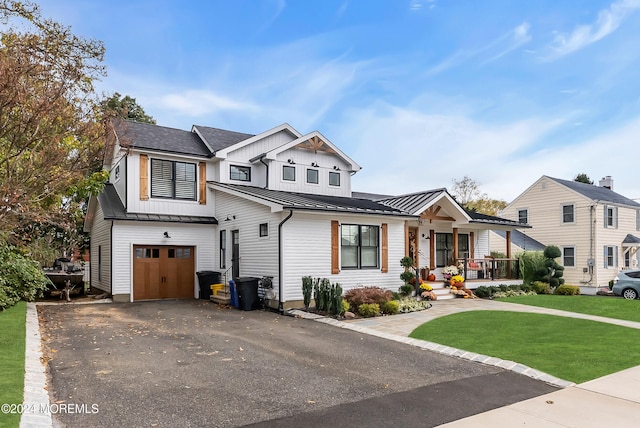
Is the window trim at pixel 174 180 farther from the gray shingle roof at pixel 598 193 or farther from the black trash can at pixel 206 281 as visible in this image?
the gray shingle roof at pixel 598 193

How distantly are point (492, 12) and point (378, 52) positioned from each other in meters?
4.58

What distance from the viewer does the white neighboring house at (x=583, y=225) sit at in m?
26.8

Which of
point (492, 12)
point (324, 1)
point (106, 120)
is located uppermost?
point (324, 1)

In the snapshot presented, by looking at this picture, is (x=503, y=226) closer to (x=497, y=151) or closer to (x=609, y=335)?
(x=497, y=151)

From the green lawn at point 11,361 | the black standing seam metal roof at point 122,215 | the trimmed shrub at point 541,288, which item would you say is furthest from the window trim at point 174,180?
the trimmed shrub at point 541,288

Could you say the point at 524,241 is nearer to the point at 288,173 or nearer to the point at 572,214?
the point at 572,214

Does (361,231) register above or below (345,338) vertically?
above

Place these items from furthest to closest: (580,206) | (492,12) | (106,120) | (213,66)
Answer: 1. (580,206)
2. (213,66)
3. (492,12)
4. (106,120)

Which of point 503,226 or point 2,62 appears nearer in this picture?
point 2,62

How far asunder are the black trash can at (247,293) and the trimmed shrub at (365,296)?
3057 mm

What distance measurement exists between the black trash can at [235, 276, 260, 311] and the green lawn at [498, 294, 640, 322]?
9953mm

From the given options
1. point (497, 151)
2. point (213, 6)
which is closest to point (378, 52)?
point (213, 6)

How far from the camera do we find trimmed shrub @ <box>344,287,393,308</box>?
44.8ft

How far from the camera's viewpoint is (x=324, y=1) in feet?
45.0
